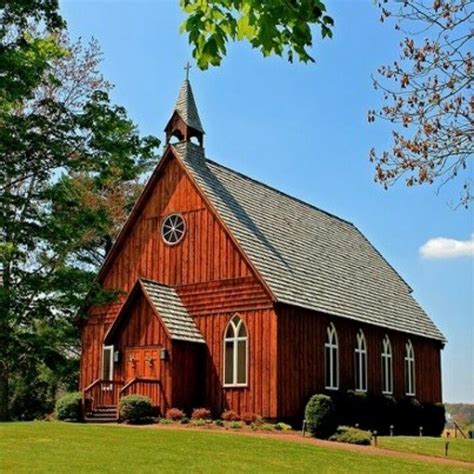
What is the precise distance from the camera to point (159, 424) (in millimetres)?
24281

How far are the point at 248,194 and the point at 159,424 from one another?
11509 mm

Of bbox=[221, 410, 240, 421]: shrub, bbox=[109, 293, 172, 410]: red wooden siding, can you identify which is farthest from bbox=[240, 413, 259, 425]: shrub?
bbox=[109, 293, 172, 410]: red wooden siding

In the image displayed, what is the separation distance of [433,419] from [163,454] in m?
22.5

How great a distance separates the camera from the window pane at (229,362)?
26641 mm

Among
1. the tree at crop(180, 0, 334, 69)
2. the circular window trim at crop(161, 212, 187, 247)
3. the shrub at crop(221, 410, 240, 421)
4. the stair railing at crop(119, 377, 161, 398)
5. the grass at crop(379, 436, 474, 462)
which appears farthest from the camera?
the circular window trim at crop(161, 212, 187, 247)

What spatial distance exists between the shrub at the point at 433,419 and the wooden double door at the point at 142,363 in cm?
1431

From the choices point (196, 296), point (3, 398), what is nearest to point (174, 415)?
point (196, 296)

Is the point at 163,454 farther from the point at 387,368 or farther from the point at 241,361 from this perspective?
the point at 387,368

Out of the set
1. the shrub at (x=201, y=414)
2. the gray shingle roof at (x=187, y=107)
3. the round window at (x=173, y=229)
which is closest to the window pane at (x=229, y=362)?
the shrub at (x=201, y=414)

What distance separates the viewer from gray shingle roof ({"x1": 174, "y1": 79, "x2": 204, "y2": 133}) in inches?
1244

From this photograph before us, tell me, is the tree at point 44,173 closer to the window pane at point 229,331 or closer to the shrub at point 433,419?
the window pane at point 229,331

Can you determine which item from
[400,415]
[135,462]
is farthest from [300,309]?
[135,462]

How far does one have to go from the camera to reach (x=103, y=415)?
26.3m

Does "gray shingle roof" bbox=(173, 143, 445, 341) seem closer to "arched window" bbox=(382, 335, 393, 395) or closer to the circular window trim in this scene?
"arched window" bbox=(382, 335, 393, 395)
